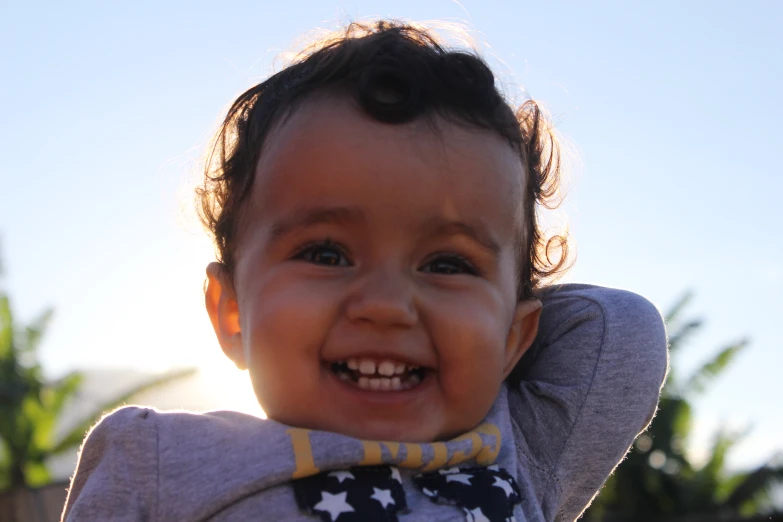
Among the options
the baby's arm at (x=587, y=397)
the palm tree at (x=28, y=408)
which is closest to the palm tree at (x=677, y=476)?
the palm tree at (x=28, y=408)

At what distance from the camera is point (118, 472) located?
4.31ft

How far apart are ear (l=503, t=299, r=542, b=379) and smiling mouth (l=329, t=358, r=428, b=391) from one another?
38 centimetres

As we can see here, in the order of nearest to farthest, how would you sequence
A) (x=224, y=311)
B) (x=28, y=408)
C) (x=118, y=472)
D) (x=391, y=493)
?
(x=118, y=472) → (x=391, y=493) → (x=224, y=311) → (x=28, y=408)

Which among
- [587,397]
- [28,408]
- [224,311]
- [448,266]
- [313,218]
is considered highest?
[313,218]

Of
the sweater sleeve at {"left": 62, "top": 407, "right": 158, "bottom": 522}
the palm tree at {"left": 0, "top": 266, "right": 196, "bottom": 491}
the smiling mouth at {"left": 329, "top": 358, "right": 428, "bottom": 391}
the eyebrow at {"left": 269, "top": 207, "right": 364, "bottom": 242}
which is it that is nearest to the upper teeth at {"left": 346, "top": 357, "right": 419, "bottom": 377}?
the smiling mouth at {"left": 329, "top": 358, "right": 428, "bottom": 391}

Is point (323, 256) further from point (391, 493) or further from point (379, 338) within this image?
point (391, 493)

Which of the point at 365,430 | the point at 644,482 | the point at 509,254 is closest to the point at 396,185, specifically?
the point at 509,254

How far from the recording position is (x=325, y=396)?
4.85ft

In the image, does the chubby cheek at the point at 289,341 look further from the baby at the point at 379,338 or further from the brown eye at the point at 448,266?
the brown eye at the point at 448,266

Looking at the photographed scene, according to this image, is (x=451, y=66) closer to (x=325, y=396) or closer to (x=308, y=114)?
(x=308, y=114)

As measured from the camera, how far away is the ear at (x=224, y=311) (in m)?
1.75

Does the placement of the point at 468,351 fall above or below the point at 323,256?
below

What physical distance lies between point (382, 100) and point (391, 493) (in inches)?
29.3

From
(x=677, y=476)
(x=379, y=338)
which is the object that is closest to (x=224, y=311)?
(x=379, y=338)
